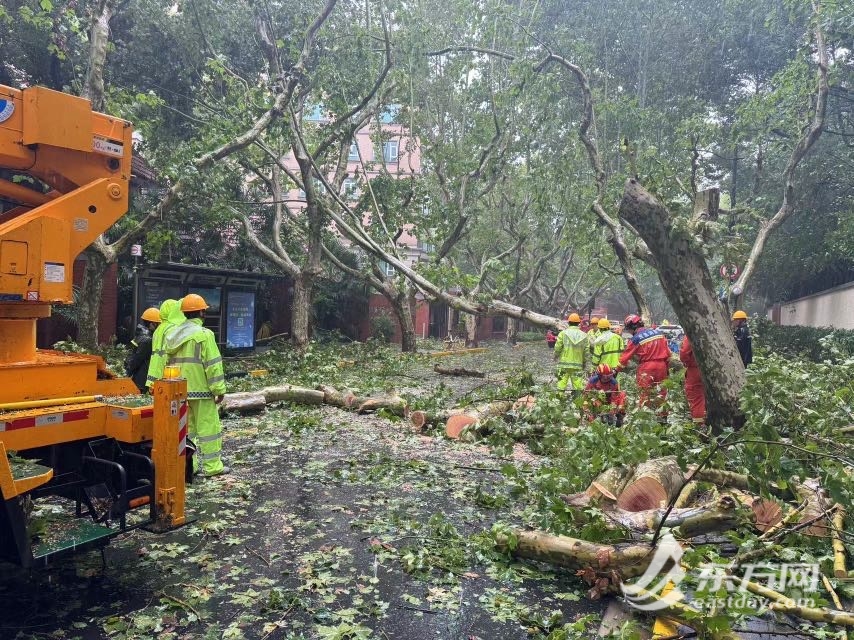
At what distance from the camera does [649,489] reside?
453 cm

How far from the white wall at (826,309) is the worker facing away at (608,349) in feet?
45.4

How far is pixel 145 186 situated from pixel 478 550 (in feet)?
43.5

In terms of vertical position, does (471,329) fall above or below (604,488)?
above

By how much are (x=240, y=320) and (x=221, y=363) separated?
10907 mm

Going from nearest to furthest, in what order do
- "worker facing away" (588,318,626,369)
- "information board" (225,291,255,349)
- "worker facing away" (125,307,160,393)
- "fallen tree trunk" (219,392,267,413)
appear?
"worker facing away" (125,307,160,393), "worker facing away" (588,318,626,369), "fallen tree trunk" (219,392,267,413), "information board" (225,291,255,349)

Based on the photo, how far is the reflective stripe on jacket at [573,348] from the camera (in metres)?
8.55

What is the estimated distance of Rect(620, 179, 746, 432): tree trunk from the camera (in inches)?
231

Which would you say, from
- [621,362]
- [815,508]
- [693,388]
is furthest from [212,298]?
[815,508]

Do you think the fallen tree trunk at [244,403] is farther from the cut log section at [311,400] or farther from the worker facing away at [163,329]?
the worker facing away at [163,329]

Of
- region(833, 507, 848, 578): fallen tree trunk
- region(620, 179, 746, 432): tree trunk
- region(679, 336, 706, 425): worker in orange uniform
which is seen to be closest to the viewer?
region(833, 507, 848, 578): fallen tree trunk

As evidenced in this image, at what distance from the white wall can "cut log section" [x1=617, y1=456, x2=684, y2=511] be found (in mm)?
16813

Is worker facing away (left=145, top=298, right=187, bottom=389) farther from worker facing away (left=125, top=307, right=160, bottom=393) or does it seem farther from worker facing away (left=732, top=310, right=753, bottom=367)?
worker facing away (left=732, top=310, right=753, bottom=367)

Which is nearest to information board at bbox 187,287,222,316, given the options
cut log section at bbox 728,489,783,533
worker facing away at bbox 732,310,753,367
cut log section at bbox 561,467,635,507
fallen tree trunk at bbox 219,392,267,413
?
fallen tree trunk at bbox 219,392,267,413

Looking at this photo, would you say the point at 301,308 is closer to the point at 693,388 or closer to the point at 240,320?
the point at 240,320
